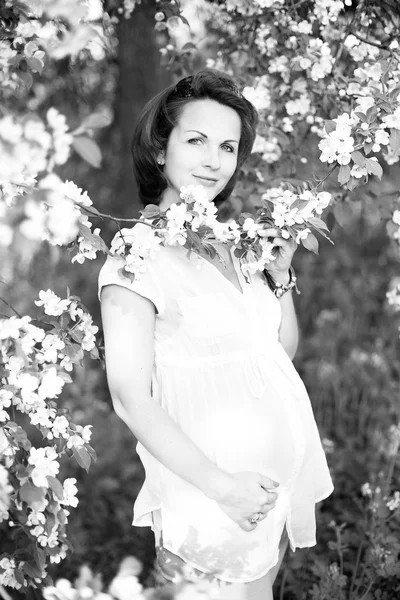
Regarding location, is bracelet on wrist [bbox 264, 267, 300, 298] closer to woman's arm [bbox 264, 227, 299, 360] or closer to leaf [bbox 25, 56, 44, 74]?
woman's arm [bbox 264, 227, 299, 360]

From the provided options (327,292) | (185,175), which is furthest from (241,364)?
(327,292)

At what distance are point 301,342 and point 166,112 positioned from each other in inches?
132

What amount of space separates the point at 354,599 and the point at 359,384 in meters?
2.12

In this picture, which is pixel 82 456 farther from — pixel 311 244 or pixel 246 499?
pixel 311 244

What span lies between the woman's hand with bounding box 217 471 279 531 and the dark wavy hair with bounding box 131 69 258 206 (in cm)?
90

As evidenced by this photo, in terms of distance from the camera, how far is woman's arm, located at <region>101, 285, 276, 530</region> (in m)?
1.61

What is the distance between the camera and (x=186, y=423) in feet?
5.84

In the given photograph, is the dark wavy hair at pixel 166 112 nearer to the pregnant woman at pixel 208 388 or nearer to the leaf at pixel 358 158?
the pregnant woman at pixel 208 388

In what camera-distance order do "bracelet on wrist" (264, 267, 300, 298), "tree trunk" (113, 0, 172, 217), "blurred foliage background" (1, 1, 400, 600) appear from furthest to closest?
"tree trunk" (113, 0, 172, 217) → "blurred foliage background" (1, 1, 400, 600) → "bracelet on wrist" (264, 267, 300, 298)

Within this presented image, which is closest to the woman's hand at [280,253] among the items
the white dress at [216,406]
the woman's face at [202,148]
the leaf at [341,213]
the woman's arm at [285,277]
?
the woman's arm at [285,277]

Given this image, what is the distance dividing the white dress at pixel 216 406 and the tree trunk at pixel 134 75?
2.87 metres

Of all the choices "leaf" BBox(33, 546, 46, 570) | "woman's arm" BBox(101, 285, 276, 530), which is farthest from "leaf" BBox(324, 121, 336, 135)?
"leaf" BBox(33, 546, 46, 570)

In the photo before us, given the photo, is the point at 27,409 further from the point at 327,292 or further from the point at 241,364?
the point at 327,292

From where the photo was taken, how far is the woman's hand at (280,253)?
177cm
